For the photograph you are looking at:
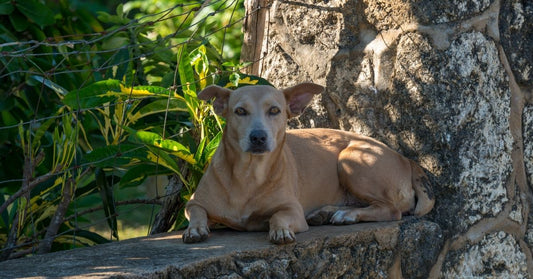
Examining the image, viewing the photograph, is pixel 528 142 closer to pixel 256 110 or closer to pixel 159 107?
pixel 256 110

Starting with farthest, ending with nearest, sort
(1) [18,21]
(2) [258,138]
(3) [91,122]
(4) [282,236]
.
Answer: (1) [18,21], (3) [91,122], (2) [258,138], (4) [282,236]

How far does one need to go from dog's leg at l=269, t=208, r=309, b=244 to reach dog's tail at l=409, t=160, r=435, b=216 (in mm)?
837

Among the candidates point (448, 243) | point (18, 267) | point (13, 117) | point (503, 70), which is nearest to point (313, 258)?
point (448, 243)

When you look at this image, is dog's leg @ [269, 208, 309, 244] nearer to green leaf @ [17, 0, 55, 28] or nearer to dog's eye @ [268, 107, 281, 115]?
dog's eye @ [268, 107, 281, 115]

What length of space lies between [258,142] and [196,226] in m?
0.60

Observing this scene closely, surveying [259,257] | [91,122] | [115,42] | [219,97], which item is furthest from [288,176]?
[115,42]

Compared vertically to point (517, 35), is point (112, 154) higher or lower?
lower

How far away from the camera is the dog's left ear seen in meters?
4.40

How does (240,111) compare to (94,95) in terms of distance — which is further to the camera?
(94,95)

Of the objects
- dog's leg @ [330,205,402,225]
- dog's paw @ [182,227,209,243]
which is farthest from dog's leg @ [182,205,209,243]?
dog's leg @ [330,205,402,225]

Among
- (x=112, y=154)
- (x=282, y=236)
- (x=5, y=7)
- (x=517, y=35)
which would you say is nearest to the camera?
(x=282, y=236)

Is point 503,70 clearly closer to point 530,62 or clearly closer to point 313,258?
point 530,62

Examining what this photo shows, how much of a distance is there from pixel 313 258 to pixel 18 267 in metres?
1.48

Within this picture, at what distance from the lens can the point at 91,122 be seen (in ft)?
17.4
